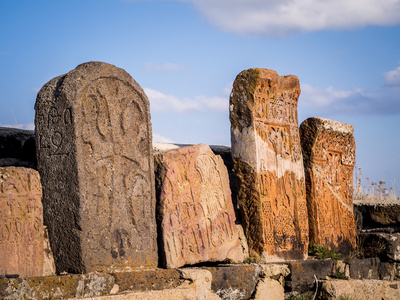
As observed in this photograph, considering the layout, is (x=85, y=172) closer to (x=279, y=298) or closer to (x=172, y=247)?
(x=172, y=247)

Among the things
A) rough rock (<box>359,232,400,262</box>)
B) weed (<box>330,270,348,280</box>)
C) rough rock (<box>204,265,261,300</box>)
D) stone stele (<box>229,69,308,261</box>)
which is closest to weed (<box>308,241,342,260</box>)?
weed (<box>330,270,348,280</box>)

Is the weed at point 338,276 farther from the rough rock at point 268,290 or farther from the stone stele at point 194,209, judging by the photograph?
the stone stele at point 194,209

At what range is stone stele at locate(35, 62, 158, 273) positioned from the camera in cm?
378

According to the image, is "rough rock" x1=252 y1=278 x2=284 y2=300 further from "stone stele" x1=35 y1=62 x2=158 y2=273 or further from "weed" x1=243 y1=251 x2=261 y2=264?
"stone stele" x1=35 y1=62 x2=158 y2=273

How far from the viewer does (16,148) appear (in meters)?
4.39

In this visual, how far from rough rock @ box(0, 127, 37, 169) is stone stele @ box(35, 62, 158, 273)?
487 mm

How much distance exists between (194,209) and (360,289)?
2316 millimetres

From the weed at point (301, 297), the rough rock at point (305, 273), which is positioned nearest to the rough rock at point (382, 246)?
the rough rock at point (305, 273)

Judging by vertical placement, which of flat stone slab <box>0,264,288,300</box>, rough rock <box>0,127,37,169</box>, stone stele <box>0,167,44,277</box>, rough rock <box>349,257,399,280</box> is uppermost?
rough rock <box>0,127,37,169</box>

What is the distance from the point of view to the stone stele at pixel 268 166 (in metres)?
5.16

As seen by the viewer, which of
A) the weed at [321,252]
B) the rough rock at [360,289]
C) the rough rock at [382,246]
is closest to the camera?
the rough rock at [360,289]

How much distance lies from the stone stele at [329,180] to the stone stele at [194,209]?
57.0 inches

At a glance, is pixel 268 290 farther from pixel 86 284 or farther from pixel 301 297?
pixel 86 284

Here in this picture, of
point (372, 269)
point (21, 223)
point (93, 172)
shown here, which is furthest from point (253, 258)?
point (21, 223)
